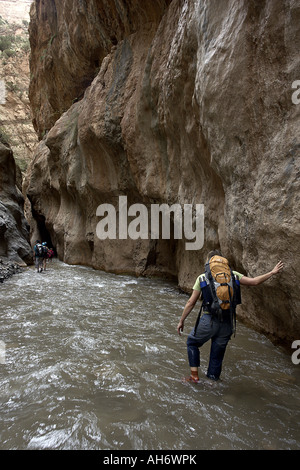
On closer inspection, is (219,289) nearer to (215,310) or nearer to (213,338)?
(215,310)

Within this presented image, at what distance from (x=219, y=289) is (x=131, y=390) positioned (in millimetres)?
1361

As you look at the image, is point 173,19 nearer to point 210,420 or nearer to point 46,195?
point 210,420

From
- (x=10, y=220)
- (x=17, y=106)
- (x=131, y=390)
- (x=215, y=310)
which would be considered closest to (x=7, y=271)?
(x=10, y=220)

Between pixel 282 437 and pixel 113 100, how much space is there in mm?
11520

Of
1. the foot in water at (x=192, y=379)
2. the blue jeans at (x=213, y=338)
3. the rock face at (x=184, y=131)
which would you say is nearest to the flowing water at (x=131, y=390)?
the foot in water at (x=192, y=379)

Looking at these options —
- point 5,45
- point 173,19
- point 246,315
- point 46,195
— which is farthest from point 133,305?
point 5,45

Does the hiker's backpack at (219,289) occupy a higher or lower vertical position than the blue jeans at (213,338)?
higher

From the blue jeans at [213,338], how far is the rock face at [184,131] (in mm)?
1105

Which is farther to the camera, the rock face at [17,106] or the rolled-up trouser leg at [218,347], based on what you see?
the rock face at [17,106]

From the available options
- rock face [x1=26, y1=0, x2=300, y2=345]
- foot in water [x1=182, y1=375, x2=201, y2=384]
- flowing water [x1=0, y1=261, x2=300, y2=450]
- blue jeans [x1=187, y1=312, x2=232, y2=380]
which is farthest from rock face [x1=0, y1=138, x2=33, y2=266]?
blue jeans [x1=187, y1=312, x2=232, y2=380]

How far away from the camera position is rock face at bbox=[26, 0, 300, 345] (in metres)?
3.79

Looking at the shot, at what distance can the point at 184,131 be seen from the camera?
7.52m

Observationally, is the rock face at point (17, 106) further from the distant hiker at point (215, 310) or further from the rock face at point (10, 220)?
the distant hiker at point (215, 310)

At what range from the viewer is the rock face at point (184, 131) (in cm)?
→ 379
